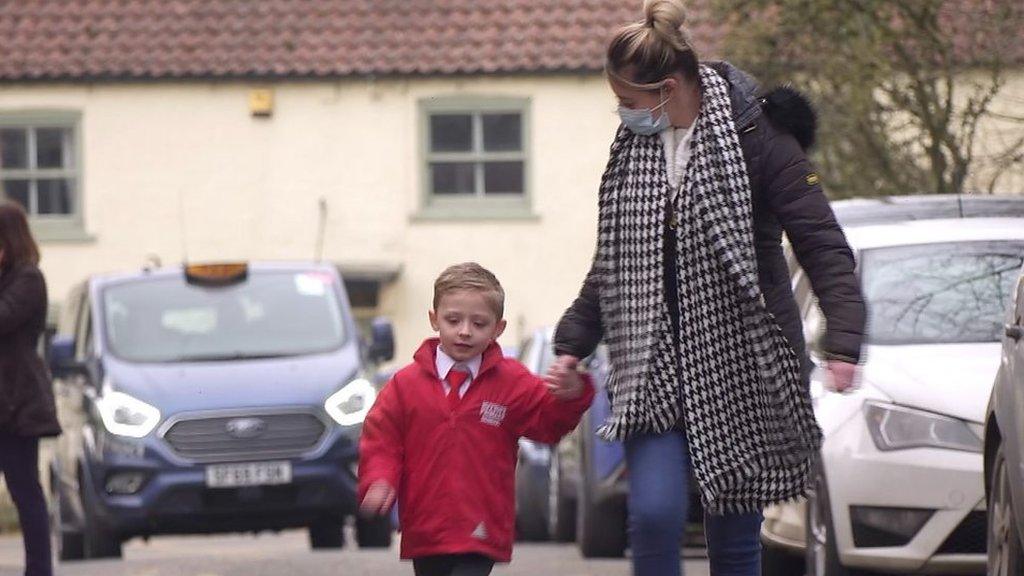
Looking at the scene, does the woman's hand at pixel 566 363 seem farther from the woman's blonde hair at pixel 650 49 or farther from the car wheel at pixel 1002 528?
the car wheel at pixel 1002 528

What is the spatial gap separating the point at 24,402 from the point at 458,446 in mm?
4054

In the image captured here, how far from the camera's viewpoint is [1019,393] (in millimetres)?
6242

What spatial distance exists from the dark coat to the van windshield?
372 centimetres

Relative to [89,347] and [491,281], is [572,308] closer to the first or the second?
[491,281]

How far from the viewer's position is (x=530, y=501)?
A: 16.5 m

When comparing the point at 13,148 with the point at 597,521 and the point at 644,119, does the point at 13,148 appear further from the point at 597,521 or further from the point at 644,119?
the point at 644,119

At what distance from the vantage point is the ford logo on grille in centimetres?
Result: 1266

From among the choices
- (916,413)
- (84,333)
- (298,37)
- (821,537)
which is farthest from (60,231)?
(916,413)

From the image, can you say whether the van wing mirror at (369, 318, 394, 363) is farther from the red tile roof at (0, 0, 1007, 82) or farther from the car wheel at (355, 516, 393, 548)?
the red tile roof at (0, 0, 1007, 82)

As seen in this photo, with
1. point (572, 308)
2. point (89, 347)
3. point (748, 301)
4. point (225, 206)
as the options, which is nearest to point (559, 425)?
point (572, 308)

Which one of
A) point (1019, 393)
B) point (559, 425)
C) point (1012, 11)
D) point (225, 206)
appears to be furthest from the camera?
point (225, 206)

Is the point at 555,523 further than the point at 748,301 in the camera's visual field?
Yes

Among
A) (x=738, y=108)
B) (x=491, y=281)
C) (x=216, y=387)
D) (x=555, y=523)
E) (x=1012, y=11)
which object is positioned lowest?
(x=555, y=523)

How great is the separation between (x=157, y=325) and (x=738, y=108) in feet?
27.8
